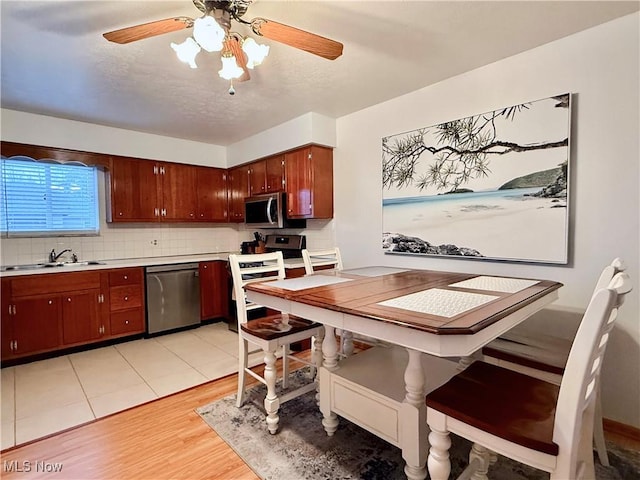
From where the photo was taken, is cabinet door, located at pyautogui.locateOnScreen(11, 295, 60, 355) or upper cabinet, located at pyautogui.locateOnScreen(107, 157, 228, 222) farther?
upper cabinet, located at pyautogui.locateOnScreen(107, 157, 228, 222)

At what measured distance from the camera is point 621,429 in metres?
1.94

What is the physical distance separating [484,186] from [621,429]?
1697mm

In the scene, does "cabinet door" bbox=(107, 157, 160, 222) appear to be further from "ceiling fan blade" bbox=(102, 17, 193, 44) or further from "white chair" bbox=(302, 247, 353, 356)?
"ceiling fan blade" bbox=(102, 17, 193, 44)

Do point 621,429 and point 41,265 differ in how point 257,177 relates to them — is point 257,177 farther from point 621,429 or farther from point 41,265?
point 621,429

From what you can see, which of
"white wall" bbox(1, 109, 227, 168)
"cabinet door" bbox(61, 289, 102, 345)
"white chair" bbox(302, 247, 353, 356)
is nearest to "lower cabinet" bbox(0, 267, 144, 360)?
"cabinet door" bbox(61, 289, 102, 345)

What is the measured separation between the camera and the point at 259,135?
4027 mm

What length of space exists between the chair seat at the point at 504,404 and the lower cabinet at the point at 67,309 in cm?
343

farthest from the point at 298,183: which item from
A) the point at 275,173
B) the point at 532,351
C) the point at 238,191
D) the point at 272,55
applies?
the point at 532,351

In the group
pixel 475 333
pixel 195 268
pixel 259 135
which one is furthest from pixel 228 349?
pixel 475 333

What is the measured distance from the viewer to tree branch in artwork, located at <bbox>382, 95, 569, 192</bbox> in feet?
7.57

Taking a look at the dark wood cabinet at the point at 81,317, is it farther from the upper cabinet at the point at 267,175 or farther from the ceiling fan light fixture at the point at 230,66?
the ceiling fan light fixture at the point at 230,66

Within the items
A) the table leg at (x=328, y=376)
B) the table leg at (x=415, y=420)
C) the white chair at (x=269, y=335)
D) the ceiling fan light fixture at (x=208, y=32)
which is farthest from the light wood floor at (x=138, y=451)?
the ceiling fan light fixture at (x=208, y=32)

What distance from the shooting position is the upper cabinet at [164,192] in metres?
3.79

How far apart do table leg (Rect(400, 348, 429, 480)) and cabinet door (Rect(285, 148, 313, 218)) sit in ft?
7.54
